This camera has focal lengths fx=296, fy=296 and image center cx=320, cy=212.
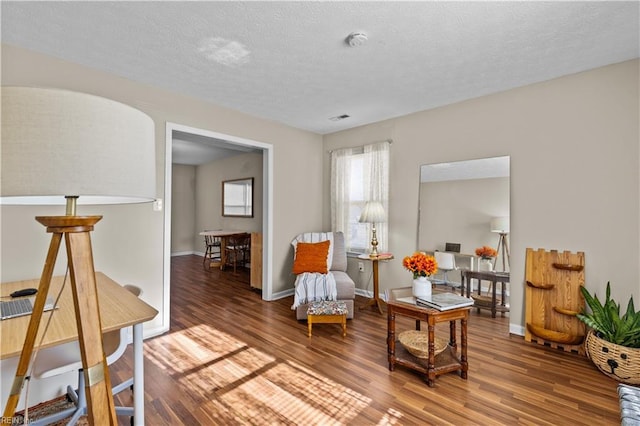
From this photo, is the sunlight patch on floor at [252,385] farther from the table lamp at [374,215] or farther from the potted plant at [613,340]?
the table lamp at [374,215]

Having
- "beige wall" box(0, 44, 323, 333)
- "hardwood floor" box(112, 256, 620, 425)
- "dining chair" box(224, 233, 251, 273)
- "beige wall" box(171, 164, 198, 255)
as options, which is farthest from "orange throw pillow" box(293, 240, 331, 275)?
"beige wall" box(171, 164, 198, 255)

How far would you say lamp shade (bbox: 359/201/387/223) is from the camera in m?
3.88

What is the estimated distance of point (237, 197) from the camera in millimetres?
6816

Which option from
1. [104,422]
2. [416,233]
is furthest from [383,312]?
[104,422]

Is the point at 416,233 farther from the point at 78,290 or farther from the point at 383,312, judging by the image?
the point at 78,290

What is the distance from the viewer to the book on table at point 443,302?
7.09 ft

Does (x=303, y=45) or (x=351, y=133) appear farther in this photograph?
(x=351, y=133)

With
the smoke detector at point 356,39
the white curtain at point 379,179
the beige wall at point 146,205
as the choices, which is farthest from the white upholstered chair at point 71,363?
the white curtain at point 379,179

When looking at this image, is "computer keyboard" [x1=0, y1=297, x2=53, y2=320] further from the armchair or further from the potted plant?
the potted plant

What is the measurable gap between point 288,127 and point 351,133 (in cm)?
97

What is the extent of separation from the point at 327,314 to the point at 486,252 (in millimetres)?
1904

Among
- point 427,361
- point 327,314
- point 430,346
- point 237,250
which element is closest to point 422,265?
point 430,346

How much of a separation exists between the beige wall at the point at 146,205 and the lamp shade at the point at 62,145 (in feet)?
7.78

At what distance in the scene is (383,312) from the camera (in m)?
3.73
